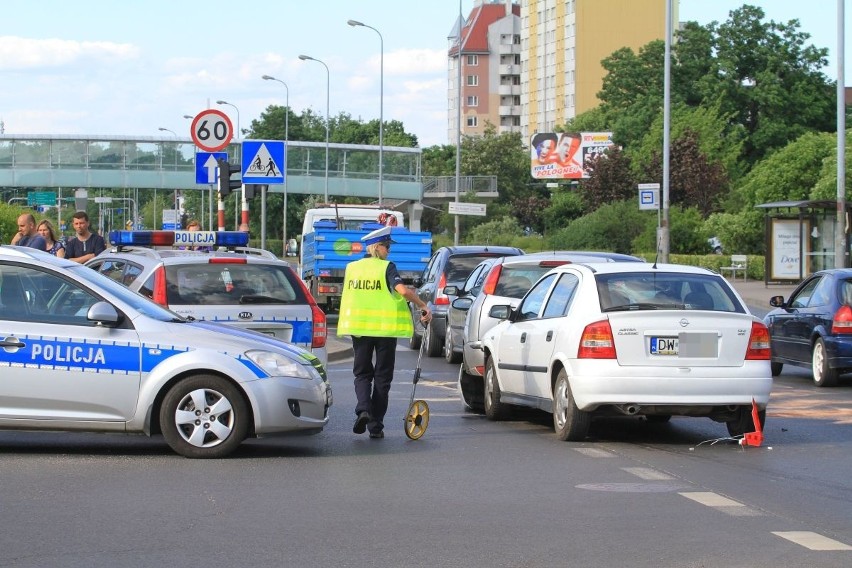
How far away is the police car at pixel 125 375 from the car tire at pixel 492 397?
3330 millimetres

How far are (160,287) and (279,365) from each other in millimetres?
2709

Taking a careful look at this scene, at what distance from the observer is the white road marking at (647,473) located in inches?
383

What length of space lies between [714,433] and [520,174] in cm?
10221

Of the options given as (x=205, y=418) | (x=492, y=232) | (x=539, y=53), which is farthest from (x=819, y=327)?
(x=539, y=53)

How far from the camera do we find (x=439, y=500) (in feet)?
28.6

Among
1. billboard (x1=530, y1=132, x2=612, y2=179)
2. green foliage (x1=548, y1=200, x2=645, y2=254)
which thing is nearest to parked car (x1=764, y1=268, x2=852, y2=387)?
green foliage (x1=548, y1=200, x2=645, y2=254)

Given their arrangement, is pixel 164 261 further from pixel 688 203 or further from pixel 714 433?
pixel 688 203

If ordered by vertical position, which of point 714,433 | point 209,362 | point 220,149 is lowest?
point 714,433

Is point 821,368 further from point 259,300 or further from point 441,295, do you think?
point 259,300

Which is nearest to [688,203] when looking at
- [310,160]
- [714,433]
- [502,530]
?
[310,160]

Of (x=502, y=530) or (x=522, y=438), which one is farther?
(x=522, y=438)

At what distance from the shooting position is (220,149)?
21.0 meters

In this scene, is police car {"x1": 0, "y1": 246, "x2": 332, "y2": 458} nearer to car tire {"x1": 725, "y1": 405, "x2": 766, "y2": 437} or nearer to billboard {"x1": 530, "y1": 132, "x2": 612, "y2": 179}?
car tire {"x1": 725, "y1": 405, "x2": 766, "y2": 437}

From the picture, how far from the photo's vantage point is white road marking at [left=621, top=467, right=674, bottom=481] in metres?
9.73
